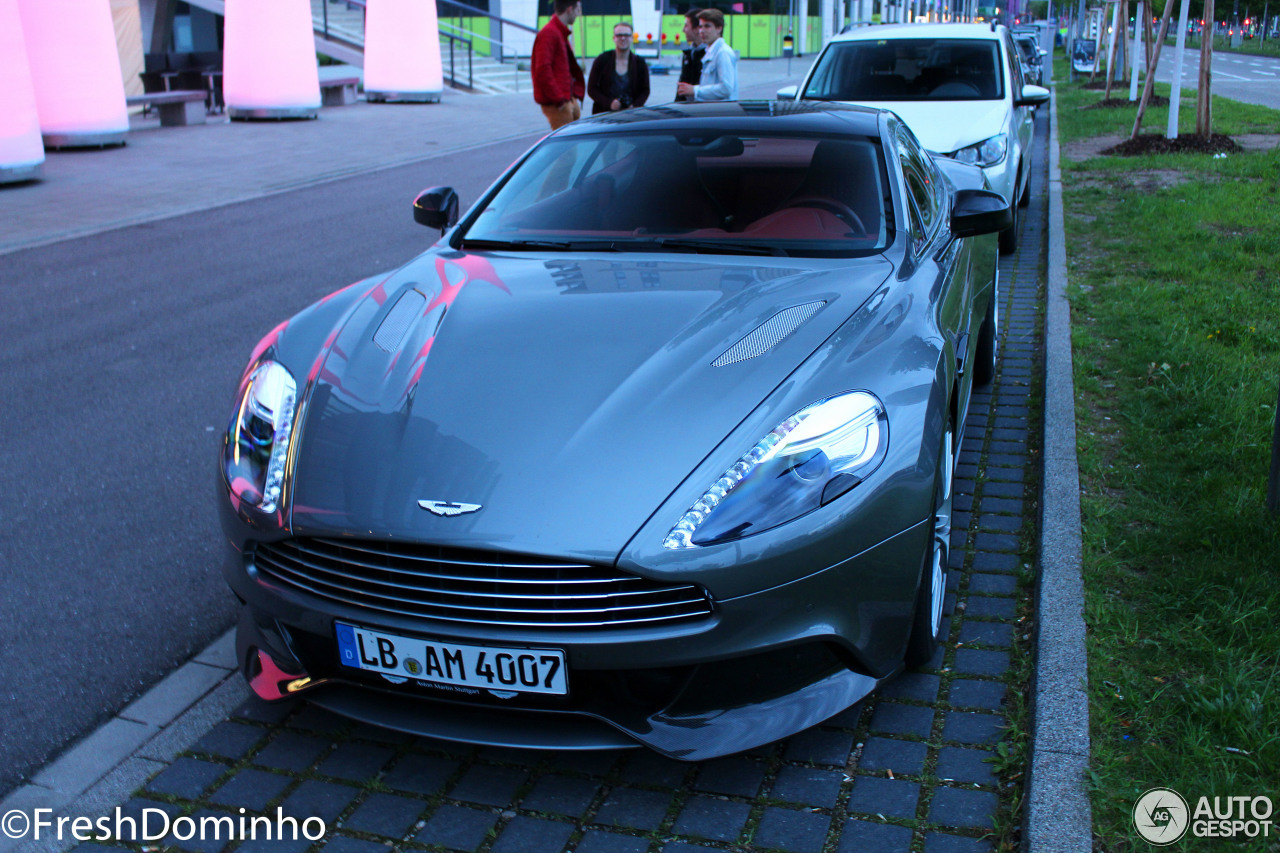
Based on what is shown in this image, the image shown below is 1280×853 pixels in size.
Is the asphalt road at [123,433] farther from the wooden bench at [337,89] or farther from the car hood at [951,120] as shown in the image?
the wooden bench at [337,89]

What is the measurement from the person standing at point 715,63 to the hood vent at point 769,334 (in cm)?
808

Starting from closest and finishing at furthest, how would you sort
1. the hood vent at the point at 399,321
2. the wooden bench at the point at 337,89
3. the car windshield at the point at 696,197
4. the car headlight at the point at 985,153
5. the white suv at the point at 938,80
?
the hood vent at the point at 399,321, the car windshield at the point at 696,197, the car headlight at the point at 985,153, the white suv at the point at 938,80, the wooden bench at the point at 337,89

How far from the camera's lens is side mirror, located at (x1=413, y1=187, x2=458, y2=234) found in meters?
4.31

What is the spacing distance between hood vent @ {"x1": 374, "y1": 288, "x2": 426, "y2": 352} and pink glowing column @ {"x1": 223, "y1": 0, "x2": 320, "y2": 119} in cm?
1816

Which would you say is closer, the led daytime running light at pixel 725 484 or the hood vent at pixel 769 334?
the led daytime running light at pixel 725 484

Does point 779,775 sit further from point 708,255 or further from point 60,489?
point 60,489

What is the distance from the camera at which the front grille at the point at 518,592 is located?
2.31m

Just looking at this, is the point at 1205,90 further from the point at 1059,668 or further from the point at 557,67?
the point at 1059,668

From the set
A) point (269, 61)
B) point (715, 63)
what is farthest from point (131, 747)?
point (269, 61)

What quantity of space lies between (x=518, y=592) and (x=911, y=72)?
785cm

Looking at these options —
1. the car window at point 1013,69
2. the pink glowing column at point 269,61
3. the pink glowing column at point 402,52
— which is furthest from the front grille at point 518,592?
the pink glowing column at point 402,52

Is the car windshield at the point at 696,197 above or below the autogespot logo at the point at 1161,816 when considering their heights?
above

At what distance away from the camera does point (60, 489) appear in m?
4.38

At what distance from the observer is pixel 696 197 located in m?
3.89
